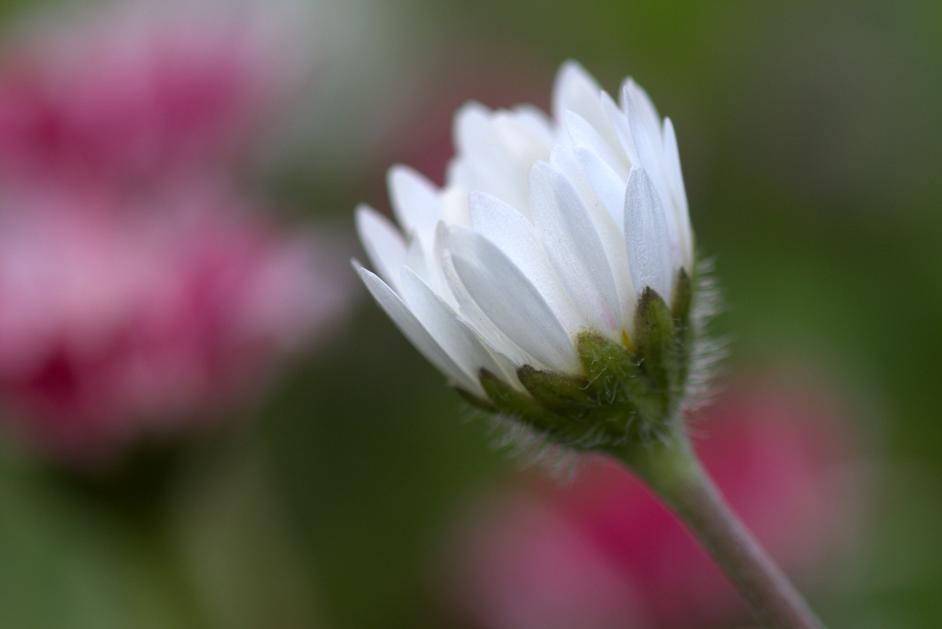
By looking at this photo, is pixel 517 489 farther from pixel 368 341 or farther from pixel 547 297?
pixel 547 297

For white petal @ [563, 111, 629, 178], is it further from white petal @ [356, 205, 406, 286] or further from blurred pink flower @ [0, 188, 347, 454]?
blurred pink flower @ [0, 188, 347, 454]

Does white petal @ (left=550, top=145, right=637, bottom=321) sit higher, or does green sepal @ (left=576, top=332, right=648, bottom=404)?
white petal @ (left=550, top=145, right=637, bottom=321)

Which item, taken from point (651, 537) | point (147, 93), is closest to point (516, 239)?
point (651, 537)

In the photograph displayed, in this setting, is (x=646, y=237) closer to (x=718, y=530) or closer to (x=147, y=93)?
(x=718, y=530)

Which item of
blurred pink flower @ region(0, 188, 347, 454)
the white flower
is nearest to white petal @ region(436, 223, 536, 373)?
the white flower

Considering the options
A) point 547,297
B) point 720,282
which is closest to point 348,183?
point 720,282

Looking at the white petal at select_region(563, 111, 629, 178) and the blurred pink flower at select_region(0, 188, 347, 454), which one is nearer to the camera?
the white petal at select_region(563, 111, 629, 178)
